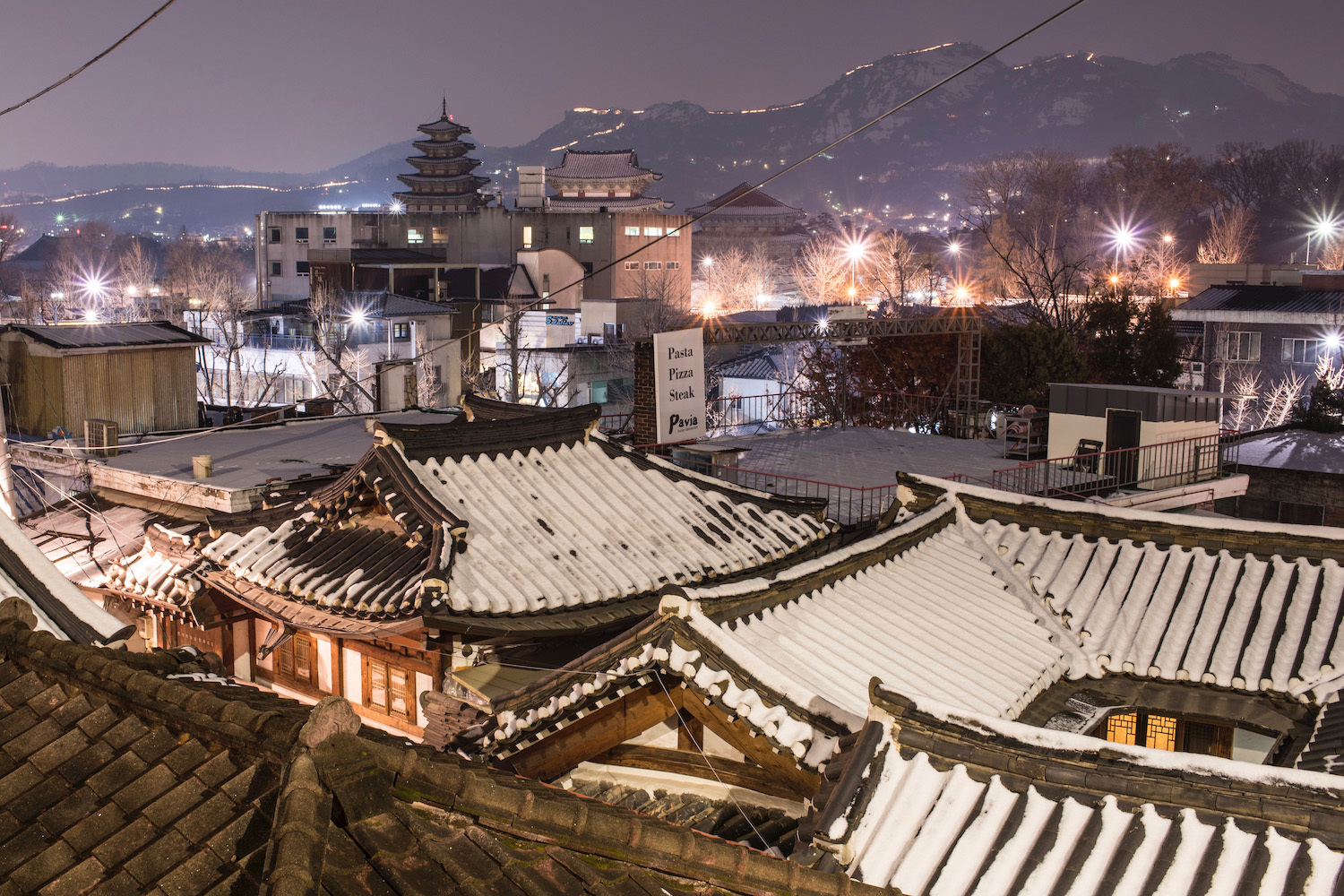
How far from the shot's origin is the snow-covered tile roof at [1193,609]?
927 centimetres

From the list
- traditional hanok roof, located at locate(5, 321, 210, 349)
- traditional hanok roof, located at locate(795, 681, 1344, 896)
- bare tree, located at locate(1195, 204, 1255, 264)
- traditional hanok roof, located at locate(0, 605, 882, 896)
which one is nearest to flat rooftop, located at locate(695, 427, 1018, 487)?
traditional hanok roof, located at locate(795, 681, 1344, 896)

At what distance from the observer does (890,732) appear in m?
6.18

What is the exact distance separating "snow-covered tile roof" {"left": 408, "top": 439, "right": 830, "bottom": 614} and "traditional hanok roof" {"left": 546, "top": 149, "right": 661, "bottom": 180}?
275 ft

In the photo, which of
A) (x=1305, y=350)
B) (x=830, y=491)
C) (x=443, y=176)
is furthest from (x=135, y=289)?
(x=1305, y=350)

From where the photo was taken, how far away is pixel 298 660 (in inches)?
517

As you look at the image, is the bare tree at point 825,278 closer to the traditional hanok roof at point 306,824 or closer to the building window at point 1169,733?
the building window at point 1169,733

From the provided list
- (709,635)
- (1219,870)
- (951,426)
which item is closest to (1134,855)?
(1219,870)

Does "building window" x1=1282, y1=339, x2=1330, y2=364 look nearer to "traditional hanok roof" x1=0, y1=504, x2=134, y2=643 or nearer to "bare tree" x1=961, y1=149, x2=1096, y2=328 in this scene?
"bare tree" x1=961, y1=149, x2=1096, y2=328

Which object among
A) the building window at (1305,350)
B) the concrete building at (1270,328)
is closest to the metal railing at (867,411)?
the concrete building at (1270,328)

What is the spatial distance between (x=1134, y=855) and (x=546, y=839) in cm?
315

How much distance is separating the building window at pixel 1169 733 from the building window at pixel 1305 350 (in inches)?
1466

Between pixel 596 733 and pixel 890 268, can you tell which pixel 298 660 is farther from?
pixel 890 268

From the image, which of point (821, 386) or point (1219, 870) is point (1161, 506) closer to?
point (1219, 870)

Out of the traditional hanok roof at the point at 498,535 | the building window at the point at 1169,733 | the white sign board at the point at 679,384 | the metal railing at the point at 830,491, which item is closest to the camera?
the building window at the point at 1169,733
